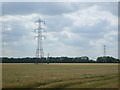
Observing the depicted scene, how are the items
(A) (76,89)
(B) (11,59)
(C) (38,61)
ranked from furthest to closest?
(B) (11,59)
(C) (38,61)
(A) (76,89)

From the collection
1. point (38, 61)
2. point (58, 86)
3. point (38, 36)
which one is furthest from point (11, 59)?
point (58, 86)

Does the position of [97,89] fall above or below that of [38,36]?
below

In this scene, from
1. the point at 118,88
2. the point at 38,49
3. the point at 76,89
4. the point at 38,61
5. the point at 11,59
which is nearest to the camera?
the point at 76,89

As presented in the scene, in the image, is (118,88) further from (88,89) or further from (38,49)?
(38,49)

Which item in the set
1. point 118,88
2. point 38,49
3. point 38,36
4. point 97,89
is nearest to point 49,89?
point 97,89

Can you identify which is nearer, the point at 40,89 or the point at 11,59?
the point at 40,89

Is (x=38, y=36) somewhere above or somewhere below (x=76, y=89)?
above

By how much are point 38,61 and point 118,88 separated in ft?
371

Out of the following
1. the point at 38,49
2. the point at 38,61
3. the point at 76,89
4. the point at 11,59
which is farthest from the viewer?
the point at 11,59

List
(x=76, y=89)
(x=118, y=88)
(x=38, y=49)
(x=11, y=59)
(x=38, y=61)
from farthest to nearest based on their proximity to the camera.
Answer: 1. (x=11, y=59)
2. (x=38, y=61)
3. (x=38, y=49)
4. (x=118, y=88)
5. (x=76, y=89)

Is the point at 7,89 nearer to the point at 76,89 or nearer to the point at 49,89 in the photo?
the point at 49,89

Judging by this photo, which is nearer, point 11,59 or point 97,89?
point 97,89

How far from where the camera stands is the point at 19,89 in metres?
22.8

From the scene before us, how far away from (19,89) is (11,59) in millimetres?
180198
